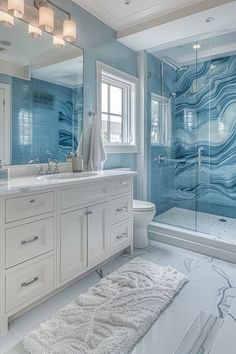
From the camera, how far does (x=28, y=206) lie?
4.73 feet

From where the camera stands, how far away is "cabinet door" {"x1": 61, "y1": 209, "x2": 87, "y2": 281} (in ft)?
5.53

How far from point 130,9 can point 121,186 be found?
1.76 meters

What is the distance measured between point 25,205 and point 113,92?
202 cm

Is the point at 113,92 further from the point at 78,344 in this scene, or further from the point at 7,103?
the point at 78,344

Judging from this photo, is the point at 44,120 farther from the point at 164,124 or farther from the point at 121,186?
the point at 164,124

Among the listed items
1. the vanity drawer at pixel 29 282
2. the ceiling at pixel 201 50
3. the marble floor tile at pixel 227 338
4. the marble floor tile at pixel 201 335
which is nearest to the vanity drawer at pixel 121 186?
the vanity drawer at pixel 29 282

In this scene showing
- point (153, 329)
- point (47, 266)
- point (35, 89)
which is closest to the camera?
point (153, 329)

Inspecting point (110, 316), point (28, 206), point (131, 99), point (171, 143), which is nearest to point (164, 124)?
point (171, 143)

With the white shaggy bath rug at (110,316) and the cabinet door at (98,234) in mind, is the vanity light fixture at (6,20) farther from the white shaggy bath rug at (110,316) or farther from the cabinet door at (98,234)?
the white shaggy bath rug at (110,316)

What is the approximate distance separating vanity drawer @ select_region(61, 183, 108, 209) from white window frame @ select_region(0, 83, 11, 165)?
0.58 meters

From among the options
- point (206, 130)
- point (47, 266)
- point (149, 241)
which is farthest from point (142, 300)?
point (206, 130)

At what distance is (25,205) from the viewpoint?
1.42 metres

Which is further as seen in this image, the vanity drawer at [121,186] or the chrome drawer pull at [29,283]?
the vanity drawer at [121,186]

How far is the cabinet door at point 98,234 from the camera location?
6.23ft
